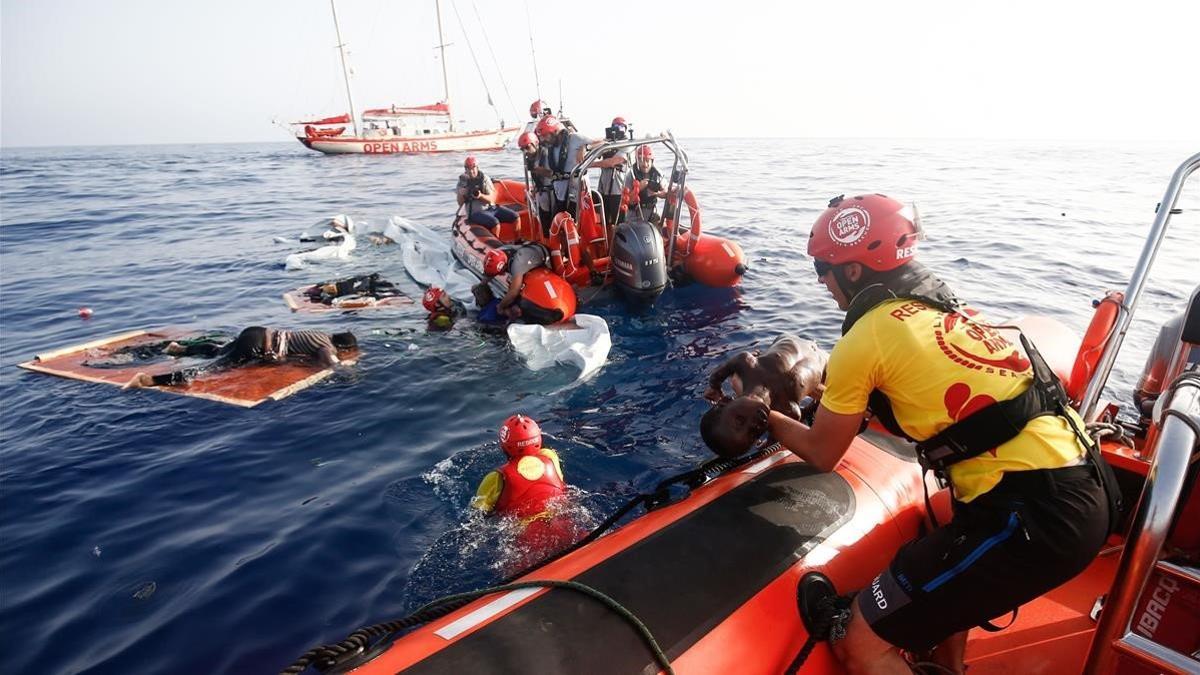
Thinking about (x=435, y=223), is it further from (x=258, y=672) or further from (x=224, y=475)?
(x=258, y=672)

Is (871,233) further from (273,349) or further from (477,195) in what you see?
(477,195)

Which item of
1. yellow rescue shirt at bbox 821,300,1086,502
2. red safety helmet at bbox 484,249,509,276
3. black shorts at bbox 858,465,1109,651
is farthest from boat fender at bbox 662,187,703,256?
black shorts at bbox 858,465,1109,651

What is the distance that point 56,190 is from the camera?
28.2 meters

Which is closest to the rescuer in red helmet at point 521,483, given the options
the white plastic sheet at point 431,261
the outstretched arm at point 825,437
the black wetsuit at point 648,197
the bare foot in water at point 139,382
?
the outstretched arm at point 825,437

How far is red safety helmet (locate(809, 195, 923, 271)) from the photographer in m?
2.26

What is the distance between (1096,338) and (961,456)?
2.03m

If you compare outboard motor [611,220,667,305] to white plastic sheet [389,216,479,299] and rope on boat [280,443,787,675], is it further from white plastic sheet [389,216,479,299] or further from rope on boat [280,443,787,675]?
rope on boat [280,443,787,675]

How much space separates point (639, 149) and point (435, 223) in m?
8.96

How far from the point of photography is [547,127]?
348 inches

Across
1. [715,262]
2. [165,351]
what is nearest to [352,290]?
[165,351]

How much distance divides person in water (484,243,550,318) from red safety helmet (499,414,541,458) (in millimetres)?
4144

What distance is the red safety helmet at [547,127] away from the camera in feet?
28.9

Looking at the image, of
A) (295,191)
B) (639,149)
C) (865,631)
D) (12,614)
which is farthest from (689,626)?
(295,191)

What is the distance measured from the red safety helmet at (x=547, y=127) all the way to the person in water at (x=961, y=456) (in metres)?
7.25
